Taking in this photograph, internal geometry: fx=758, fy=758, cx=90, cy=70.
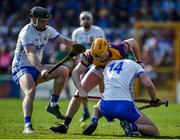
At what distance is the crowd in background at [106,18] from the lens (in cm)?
2681

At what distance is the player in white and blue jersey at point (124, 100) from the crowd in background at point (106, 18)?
47.9 feet

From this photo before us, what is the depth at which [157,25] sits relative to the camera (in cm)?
2680

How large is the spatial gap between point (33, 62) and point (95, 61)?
1055 mm

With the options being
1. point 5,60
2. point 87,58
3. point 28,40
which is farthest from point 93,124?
point 5,60

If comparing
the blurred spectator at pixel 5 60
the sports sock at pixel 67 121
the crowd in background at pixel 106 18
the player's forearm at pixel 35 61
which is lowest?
the blurred spectator at pixel 5 60

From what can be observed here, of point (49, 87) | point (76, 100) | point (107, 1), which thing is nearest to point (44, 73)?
point (76, 100)

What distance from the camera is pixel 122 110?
38.3ft

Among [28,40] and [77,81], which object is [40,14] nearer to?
[28,40]

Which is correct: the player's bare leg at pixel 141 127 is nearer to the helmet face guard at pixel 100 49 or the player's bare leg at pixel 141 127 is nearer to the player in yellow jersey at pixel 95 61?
the player in yellow jersey at pixel 95 61

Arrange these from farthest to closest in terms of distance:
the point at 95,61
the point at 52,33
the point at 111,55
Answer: the point at 52,33
the point at 95,61
the point at 111,55

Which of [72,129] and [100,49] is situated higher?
[100,49]

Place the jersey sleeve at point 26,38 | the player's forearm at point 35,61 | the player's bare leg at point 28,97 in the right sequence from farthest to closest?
the jersey sleeve at point 26,38, the player's forearm at point 35,61, the player's bare leg at point 28,97

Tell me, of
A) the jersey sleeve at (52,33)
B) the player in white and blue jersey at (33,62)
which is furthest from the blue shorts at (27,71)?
the jersey sleeve at (52,33)

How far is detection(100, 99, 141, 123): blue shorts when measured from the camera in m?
11.7
